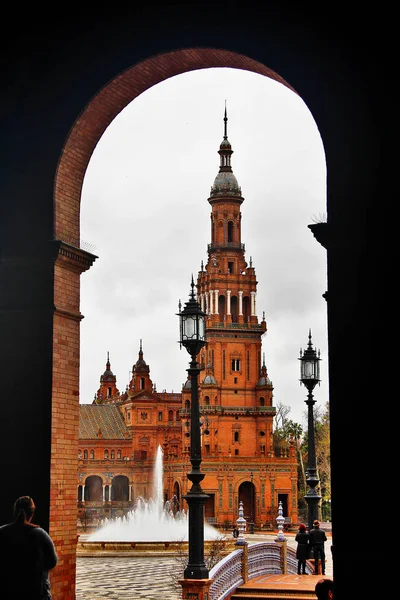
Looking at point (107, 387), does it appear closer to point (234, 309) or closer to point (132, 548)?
point (234, 309)

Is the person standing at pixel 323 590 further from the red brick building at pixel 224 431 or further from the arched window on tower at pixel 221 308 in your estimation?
the arched window on tower at pixel 221 308

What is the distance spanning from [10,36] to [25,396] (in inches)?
122

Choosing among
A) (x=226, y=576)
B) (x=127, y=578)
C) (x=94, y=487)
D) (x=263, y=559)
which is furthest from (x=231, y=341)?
(x=226, y=576)

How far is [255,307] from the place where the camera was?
9012cm

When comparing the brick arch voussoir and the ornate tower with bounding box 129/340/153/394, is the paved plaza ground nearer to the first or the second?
the brick arch voussoir

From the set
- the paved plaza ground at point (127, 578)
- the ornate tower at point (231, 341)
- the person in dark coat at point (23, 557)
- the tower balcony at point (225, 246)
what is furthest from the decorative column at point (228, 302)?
the person in dark coat at point (23, 557)

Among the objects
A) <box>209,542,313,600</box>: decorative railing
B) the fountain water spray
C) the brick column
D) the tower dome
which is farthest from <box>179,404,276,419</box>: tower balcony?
the brick column

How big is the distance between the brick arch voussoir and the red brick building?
7134 cm

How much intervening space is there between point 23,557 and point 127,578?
A: 2418 centimetres

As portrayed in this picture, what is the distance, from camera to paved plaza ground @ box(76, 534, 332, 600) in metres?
24.7

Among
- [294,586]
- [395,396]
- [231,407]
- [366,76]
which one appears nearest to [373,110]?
[366,76]

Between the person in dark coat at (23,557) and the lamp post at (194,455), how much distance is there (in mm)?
5215

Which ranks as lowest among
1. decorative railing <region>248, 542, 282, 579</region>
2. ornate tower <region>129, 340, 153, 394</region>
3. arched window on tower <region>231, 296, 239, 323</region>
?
decorative railing <region>248, 542, 282, 579</region>

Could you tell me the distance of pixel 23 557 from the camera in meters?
6.62
